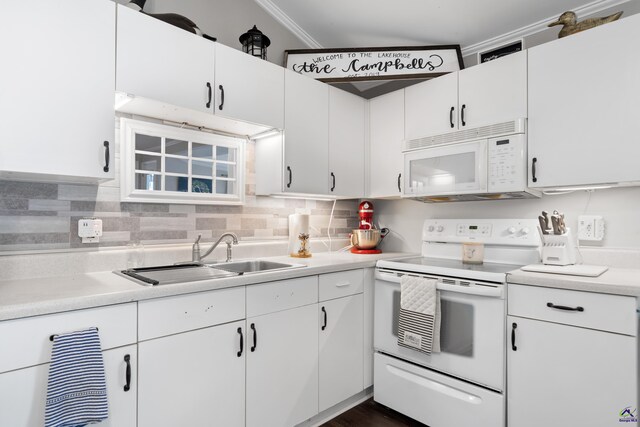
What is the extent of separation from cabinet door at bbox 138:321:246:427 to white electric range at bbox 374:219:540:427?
98 cm

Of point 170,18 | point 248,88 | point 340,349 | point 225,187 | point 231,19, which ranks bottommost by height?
point 340,349

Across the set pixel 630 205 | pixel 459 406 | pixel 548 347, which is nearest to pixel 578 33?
pixel 630 205

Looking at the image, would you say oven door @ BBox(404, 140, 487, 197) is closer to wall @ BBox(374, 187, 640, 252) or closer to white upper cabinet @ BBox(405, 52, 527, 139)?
white upper cabinet @ BBox(405, 52, 527, 139)

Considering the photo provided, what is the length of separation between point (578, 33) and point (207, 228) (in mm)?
2369

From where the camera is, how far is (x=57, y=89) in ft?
4.75

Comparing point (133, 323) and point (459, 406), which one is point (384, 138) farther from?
point (133, 323)

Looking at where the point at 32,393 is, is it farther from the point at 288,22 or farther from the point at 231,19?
the point at 288,22

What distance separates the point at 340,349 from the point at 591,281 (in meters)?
1.33

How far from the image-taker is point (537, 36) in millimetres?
2350

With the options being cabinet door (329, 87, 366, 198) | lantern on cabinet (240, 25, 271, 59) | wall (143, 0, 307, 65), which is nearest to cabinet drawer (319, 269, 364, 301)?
cabinet door (329, 87, 366, 198)

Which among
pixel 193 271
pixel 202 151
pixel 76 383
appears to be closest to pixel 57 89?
pixel 202 151

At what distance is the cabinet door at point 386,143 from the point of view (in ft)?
8.87

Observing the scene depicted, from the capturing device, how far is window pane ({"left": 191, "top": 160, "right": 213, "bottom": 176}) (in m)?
2.22

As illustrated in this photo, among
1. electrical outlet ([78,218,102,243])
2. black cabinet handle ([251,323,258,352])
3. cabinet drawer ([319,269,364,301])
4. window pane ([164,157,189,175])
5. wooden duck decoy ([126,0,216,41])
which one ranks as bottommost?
black cabinet handle ([251,323,258,352])
